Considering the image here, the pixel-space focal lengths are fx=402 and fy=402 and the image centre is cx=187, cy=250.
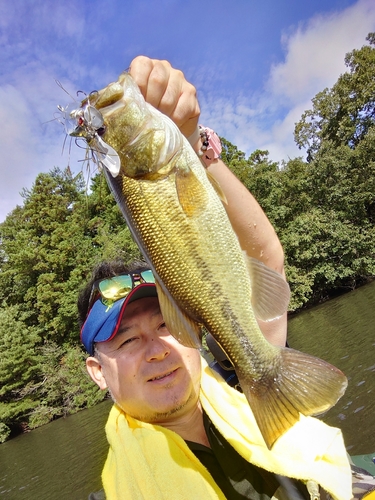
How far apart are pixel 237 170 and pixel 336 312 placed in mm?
15548

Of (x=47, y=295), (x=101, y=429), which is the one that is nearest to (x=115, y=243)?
(x=47, y=295)

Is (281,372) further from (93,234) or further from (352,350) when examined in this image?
(93,234)

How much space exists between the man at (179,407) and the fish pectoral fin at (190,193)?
0.38 metres

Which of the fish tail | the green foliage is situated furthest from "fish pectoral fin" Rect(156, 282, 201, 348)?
the green foliage

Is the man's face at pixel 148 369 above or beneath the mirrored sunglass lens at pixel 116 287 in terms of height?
beneath

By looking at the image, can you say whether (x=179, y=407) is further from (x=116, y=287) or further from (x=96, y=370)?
(x=116, y=287)

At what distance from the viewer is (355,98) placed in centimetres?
2978

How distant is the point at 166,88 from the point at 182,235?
69 cm

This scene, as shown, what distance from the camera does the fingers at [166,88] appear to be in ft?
5.81

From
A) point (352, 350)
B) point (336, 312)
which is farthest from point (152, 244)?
point (336, 312)

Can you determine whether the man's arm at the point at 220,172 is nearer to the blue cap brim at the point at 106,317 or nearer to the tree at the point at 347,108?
the blue cap brim at the point at 106,317

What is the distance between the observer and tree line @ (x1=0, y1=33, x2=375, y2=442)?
24.7 meters

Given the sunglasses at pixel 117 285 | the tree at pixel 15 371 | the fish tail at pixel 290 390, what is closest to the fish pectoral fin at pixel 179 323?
the fish tail at pixel 290 390

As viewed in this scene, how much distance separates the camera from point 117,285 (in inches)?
99.2
